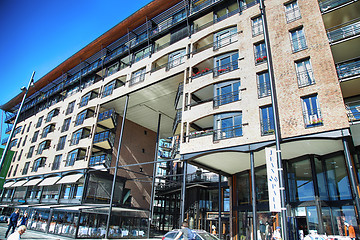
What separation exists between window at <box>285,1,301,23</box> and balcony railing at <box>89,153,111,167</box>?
2362 centimetres

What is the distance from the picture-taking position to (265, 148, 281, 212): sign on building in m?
10.2

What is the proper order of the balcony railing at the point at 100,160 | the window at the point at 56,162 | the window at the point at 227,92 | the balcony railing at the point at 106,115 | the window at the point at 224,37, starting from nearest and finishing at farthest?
the window at the point at 227,92
the window at the point at 224,37
the balcony railing at the point at 100,160
the balcony railing at the point at 106,115
the window at the point at 56,162

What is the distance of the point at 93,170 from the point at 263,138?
67.0ft

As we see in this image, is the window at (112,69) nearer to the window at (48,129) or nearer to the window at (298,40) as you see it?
the window at (48,129)

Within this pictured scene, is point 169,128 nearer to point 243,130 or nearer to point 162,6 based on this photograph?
point 162,6

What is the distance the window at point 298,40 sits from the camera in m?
16.0

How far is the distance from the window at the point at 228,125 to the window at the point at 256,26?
22.1 ft

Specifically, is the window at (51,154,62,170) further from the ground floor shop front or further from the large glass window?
the large glass window

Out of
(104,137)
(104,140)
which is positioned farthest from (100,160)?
(104,137)

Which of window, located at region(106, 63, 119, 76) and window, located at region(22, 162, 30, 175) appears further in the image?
window, located at region(22, 162, 30, 175)

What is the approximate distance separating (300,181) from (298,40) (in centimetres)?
954

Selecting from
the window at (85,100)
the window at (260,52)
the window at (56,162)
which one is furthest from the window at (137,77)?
the window at (56,162)

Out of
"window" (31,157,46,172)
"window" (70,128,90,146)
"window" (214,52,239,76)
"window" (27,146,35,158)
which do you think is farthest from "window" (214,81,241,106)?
"window" (27,146,35,158)

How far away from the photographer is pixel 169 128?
34938 mm
